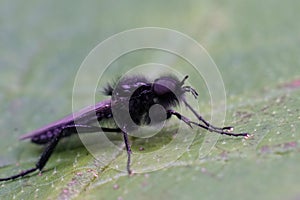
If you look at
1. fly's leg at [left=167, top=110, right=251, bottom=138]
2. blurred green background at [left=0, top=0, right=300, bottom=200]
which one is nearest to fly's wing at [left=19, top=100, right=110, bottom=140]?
blurred green background at [left=0, top=0, right=300, bottom=200]

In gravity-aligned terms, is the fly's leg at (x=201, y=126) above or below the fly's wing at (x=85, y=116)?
above

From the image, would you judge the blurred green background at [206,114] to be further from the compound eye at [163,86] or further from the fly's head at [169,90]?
the compound eye at [163,86]

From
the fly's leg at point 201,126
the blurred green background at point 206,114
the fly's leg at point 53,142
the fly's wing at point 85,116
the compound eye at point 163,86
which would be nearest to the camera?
the blurred green background at point 206,114

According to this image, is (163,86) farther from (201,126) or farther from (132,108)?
(201,126)

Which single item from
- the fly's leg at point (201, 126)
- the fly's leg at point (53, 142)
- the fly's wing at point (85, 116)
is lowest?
the fly's leg at point (53, 142)

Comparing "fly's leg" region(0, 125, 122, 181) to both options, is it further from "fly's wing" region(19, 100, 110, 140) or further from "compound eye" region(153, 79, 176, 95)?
"compound eye" region(153, 79, 176, 95)

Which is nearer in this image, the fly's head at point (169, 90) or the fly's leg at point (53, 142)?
the fly's head at point (169, 90)

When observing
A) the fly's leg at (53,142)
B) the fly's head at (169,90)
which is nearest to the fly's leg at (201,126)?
the fly's head at (169,90)
